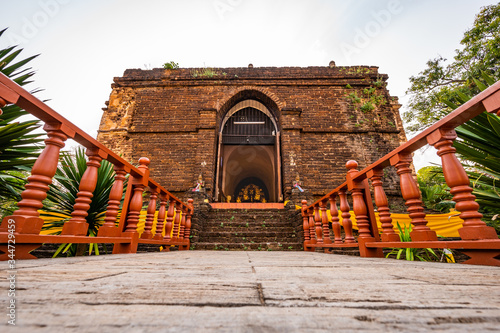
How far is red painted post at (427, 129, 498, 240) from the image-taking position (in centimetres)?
125

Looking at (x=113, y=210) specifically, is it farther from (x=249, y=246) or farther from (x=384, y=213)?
(x=249, y=246)

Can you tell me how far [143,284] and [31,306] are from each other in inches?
10.2

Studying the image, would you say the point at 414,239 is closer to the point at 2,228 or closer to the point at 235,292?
the point at 235,292

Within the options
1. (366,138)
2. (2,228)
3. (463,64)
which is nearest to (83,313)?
(2,228)

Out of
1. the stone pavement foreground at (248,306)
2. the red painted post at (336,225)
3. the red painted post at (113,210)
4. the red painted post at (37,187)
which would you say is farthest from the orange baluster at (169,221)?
the stone pavement foreground at (248,306)

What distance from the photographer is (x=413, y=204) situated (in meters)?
1.64

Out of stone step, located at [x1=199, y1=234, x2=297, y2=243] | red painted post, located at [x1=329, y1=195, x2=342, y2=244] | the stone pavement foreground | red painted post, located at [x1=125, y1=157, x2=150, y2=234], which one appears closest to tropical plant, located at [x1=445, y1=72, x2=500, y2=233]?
red painted post, located at [x1=329, y1=195, x2=342, y2=244]

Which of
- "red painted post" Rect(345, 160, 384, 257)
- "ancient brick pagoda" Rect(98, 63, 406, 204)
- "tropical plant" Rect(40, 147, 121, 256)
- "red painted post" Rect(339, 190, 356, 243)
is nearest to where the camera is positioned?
"red painted post" Rect(345, 160, 384, 257)

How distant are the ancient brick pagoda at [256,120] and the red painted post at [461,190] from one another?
5914 millimetres

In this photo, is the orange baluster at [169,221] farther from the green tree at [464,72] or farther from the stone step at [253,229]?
the green tree at [464,72]

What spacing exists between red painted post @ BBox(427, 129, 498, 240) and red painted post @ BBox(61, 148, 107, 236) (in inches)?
95.1

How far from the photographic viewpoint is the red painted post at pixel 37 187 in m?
1.24

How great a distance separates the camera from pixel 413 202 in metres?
1.64

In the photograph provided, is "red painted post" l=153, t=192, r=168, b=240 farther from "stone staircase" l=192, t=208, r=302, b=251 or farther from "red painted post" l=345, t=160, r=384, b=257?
"red painted post" l=345, t=160, r=384, b=257
